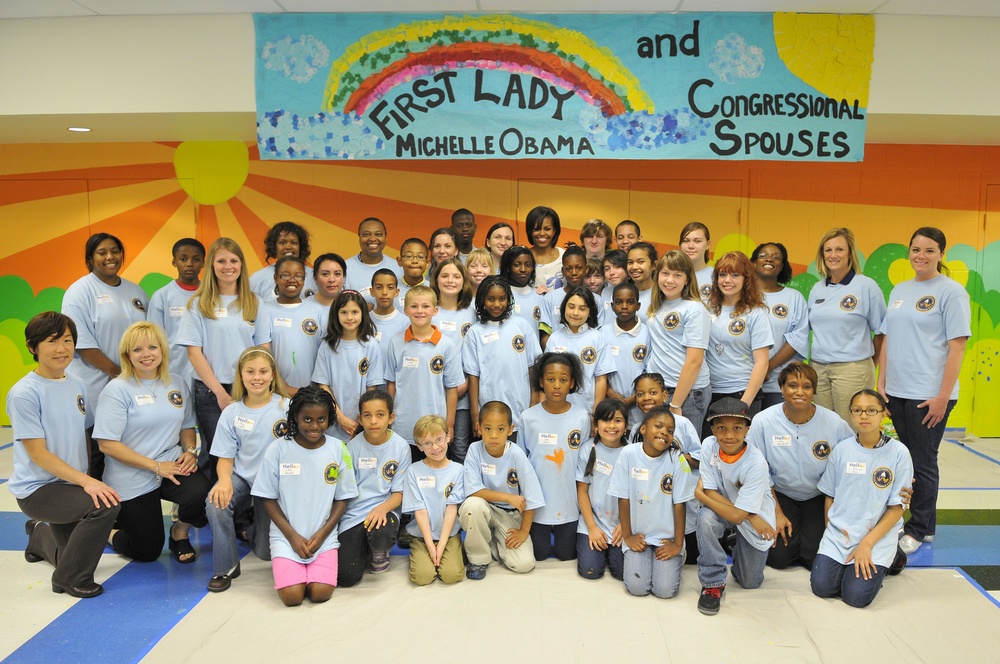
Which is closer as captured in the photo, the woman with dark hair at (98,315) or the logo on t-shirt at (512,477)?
the logo on t-shirt at (512,477)

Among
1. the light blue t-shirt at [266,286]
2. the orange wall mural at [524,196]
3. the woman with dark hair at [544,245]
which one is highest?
the orange wall mural at [524,196]

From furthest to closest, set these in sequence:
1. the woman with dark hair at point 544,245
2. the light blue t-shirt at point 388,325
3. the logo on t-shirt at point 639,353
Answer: the woman with dark hair at point 544,245 < the light blue t-shirt at point 388,325 < the logo on t-shirt at point 639,353

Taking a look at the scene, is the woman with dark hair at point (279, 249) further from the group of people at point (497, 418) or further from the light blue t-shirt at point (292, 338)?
the light blue t-shirt at point (292, 338)

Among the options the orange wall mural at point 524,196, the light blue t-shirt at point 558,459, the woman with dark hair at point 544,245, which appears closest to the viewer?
the light blue t-shirt at point 558,459

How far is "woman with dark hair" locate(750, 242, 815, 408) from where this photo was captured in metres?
4.55

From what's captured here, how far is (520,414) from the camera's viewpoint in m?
4.21

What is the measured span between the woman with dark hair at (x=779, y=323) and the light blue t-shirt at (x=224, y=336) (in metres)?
3.17

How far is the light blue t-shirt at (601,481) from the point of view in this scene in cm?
385

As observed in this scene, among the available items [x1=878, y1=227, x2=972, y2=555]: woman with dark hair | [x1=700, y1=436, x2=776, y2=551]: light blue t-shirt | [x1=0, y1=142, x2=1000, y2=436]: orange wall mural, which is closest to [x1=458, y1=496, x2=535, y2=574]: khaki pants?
[x1=700, y1=436, x2=776, y2=551]: light blue t-shirt

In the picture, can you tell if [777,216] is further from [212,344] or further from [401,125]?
[212,344]

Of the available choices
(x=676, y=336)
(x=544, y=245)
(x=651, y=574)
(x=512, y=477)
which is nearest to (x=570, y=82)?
(x=544, y=245)

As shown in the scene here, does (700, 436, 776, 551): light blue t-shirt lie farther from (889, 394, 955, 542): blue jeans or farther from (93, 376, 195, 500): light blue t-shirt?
(93, 376, 195, 500): light blue t-shirt

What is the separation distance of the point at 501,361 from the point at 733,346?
4.67ft

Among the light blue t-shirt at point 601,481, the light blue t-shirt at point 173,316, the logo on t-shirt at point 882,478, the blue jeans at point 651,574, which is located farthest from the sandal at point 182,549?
the logo on t-shirt at point 882,478
